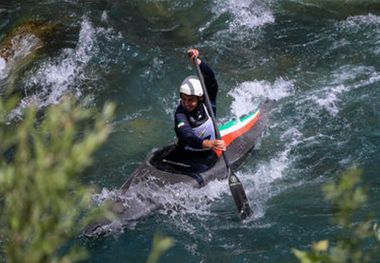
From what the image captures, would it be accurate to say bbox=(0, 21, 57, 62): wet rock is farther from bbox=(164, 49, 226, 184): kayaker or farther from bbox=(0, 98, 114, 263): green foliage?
bbox=(0, 98, 114, 263): green foliage

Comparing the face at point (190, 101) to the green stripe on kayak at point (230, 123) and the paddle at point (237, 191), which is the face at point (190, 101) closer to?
the paddle at point (237, 191)

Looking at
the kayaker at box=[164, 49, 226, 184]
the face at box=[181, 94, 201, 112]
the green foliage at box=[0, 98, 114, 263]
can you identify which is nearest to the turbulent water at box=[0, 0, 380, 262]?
the kayaker at box=[164, 49, 226, 184]

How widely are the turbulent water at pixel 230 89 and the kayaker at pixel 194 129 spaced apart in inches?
13.7

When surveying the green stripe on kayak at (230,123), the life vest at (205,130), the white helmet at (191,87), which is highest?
the white helmet at (191,87)

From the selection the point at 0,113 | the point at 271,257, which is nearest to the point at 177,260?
the point at 271,257

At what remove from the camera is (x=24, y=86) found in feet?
32.3

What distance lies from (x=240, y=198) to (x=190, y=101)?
1216 millimetres

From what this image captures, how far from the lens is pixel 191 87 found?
6.81 metres

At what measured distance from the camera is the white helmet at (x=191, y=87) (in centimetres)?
679

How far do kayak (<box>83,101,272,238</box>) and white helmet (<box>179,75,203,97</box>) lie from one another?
793mm

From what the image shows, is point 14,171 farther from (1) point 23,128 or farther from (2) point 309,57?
(2) point 309,57

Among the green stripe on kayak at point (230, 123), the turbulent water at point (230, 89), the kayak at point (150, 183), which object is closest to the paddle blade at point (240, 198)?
the turbulent water at point (230, 89)

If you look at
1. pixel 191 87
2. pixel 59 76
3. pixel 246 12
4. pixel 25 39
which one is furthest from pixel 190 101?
pixel 25 39

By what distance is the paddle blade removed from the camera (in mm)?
6684
